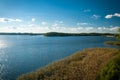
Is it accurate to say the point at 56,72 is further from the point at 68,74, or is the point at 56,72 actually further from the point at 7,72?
the point at 7,72

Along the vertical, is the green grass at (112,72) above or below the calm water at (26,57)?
above

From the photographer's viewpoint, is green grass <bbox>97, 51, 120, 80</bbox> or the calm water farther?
the calm water

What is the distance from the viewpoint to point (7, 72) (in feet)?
120

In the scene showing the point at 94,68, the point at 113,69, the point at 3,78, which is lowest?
the point at 3,78

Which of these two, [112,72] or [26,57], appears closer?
[112,72]

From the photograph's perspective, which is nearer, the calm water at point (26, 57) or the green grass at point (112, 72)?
the green grass at point (112, 72)

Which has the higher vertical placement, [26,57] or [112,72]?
[112,72]

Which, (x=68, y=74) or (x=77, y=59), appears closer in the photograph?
(x=68, y=74)

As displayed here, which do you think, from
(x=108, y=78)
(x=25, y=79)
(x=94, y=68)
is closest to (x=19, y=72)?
(x=25, y=79)

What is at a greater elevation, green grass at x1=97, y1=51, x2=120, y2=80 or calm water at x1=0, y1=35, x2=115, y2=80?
green grass at x1=97, y1=51, x2=120, y2=80

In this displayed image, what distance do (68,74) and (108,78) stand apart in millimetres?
9674

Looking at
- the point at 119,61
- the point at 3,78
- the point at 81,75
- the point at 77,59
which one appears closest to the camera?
the point at 119,61

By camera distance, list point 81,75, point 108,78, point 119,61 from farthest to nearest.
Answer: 1. point 81,75
2. point 119,61
3. point 108,78

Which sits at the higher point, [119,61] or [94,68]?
[119,61]
